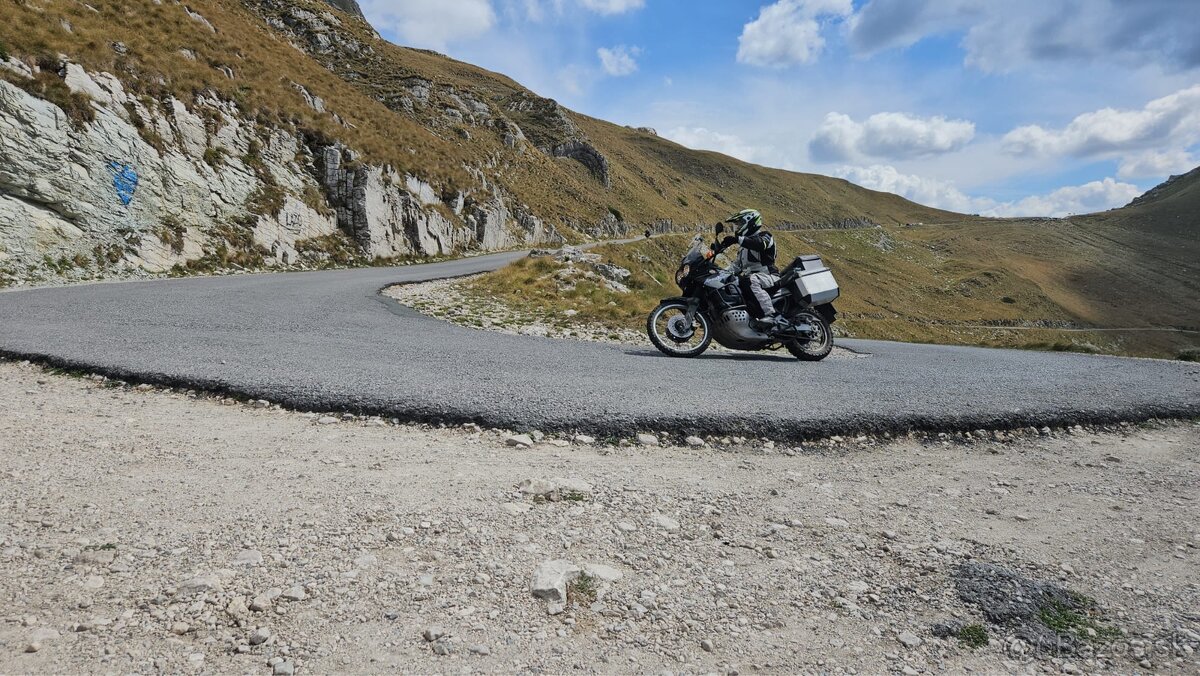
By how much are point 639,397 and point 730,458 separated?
144cm

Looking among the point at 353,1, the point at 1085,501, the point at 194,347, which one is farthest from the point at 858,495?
the point at 353,1

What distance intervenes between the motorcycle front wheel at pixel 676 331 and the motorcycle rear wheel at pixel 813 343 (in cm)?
159

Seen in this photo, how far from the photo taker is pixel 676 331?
376 inches

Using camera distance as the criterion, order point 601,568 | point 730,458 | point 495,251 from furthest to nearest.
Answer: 1. point 495,251
2. point 730,458
3. point 601,568

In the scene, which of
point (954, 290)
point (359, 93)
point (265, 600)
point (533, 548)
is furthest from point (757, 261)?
point (954, 290)

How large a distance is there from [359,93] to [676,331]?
34.7 m

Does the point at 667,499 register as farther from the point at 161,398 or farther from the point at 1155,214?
the point at 1155,214

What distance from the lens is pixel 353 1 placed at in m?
108

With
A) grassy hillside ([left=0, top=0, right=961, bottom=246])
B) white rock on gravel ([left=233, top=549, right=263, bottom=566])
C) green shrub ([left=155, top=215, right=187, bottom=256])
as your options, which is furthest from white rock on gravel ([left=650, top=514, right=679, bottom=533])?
grassy hillside ([left=0, top=0, right=961, bottom=246])

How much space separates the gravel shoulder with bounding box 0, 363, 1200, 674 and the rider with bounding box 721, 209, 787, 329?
15.4 ft

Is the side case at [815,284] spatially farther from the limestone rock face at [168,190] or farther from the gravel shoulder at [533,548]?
the limestone rock face at [168,190]

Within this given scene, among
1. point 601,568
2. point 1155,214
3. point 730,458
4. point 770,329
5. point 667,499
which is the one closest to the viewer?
point 601,568

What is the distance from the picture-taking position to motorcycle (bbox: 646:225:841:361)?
959cm

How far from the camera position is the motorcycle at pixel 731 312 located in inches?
377
